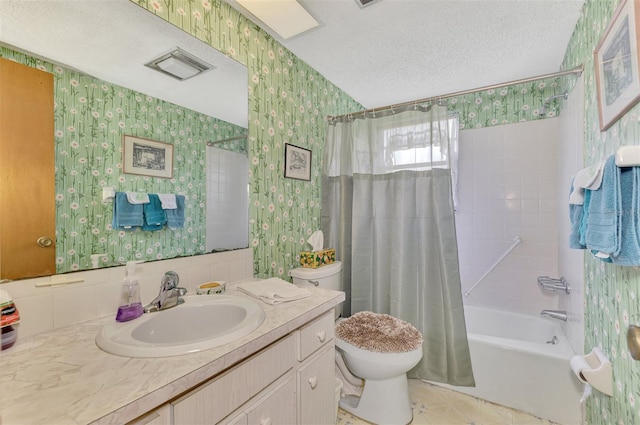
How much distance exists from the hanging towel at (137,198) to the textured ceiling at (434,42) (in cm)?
130

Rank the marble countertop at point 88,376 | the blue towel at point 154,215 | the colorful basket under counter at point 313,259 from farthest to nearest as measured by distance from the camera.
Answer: the colorful basket under counter at point 313,259 < the blue towel at point 154,215 < the marble countertop at point 88,376

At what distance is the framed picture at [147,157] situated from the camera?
41.4 inches

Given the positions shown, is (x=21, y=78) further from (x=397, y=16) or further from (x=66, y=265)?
(x=397, y=16)

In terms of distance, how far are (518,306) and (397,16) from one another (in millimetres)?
2444

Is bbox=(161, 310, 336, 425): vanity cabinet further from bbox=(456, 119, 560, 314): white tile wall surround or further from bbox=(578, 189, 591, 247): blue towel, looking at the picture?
bbox=(456, 119, 560, 314): white tile wall surround

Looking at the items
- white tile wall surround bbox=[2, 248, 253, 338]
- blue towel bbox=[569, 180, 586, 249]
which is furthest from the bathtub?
white tile wall surround bbox=[2, 248, 253, 338]

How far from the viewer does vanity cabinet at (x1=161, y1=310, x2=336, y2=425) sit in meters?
0.71

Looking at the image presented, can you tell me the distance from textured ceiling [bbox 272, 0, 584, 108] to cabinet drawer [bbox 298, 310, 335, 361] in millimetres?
1614

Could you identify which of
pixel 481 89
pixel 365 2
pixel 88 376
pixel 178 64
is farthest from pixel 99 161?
pixel 481 89

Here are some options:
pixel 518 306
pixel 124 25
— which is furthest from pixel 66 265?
pixel 518 306

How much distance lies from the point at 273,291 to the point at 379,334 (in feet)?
2.57

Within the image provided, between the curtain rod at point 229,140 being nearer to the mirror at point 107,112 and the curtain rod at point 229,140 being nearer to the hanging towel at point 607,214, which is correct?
the mirror at point 107,112

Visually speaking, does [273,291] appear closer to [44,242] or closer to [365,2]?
[44,242]

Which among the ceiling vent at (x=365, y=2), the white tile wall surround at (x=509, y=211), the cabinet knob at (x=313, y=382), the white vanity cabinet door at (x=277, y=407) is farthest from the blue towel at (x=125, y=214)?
the white tile wall surround at (x=509, y=211)
